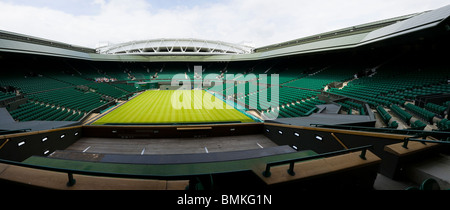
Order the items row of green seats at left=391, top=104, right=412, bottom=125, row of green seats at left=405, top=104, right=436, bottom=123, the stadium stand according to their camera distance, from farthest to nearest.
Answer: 1. row of green seats at left=391, top=104, right=412, bottom=125
2. row of green seats at left=405, top=104, right=436, bottom=123
3. the stadium stand

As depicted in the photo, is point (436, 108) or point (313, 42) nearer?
point (436, 108)

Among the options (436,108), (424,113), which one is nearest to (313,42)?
(436,108)

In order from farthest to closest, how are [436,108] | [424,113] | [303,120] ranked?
[303,120]
[436,108]
[424,113]

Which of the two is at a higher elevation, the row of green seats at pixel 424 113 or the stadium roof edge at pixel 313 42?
the stadium roof edge at pixel 313 42

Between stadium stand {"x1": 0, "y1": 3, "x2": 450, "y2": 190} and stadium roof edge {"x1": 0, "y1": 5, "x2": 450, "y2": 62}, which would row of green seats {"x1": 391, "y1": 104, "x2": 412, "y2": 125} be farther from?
stadium roof edge {"x1": 0, "y1": 5, "x2": 450, "y2": 62}

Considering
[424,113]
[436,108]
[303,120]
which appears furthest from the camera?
[303,120]

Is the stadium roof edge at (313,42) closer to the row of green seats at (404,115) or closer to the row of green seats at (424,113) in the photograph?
the row of green seats at (424,113)

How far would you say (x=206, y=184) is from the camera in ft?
6.23

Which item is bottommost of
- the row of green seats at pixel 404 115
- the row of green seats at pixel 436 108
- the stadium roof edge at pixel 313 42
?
the row of green seats at pixel 404 115

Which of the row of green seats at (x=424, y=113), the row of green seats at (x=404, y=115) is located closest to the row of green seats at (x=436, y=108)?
the row of green seats at (x=424, y=113)

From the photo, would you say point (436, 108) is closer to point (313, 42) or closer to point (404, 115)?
point (404, 115)

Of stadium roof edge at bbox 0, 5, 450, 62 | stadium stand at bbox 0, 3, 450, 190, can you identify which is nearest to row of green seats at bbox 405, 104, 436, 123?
stadium stand at bbox 0, 3, 450, 190
